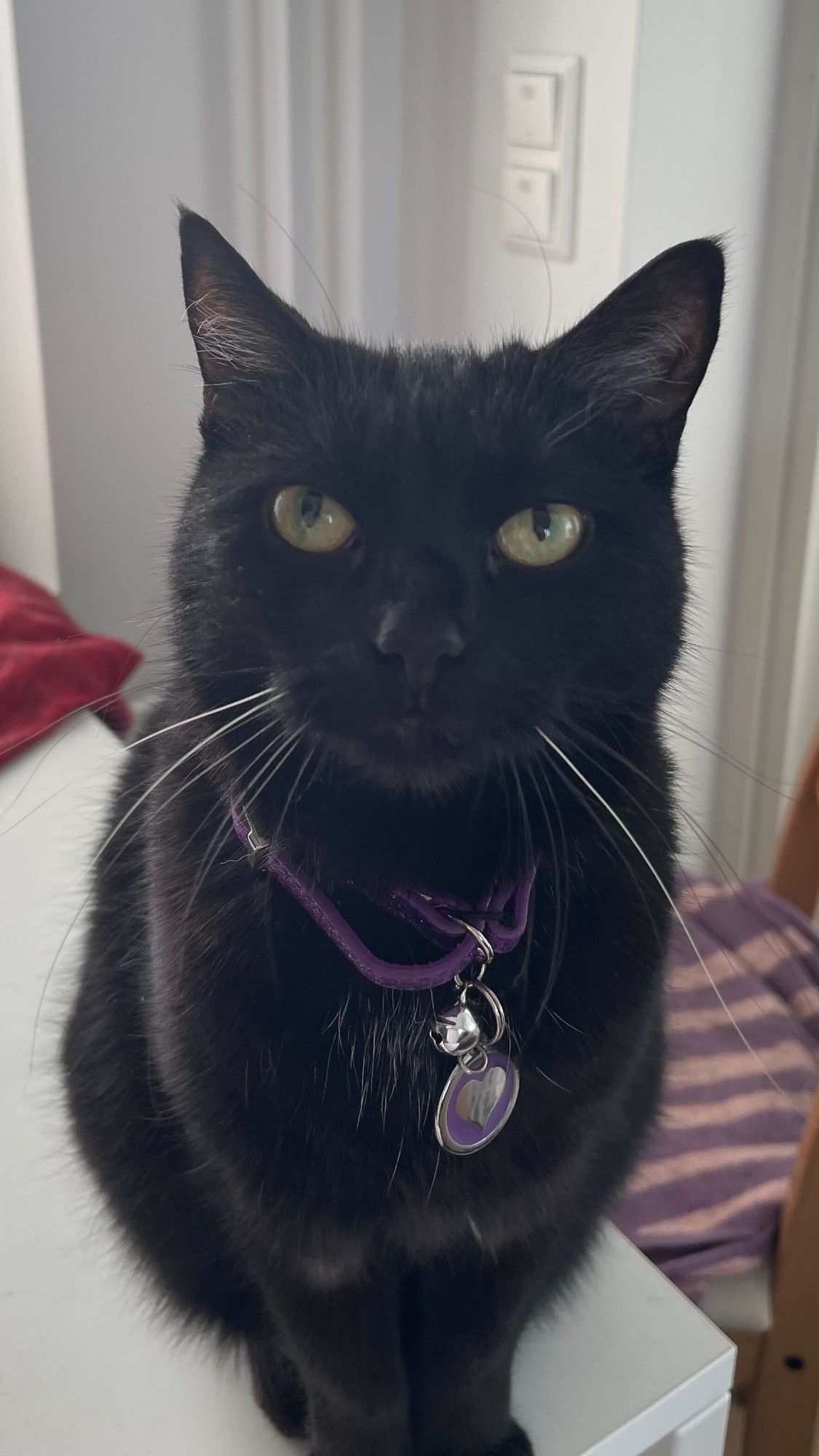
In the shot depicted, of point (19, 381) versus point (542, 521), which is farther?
point (19, 381)

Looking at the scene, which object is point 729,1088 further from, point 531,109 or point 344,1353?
point 531,109

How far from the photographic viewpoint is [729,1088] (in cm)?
108

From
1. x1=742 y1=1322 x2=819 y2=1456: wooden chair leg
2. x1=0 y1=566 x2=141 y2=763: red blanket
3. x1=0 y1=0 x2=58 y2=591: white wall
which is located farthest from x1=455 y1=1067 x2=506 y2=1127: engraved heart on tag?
x1=0 y1=0 x2=58 y2=591: white wall

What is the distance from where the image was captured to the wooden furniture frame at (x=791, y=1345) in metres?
0.88

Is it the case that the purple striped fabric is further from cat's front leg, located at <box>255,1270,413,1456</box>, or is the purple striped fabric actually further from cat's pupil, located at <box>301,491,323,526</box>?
cat's pupil, located at <box>301,491,323,526</box>

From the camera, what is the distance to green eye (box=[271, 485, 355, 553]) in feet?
1.59

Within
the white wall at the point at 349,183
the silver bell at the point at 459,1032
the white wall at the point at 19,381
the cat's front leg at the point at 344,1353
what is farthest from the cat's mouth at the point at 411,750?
the white wall at the point at 19,381

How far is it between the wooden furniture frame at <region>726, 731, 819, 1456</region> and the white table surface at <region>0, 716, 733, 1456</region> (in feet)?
0.91

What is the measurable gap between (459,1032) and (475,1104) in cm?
3

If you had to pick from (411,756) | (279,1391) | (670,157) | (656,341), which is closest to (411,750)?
(411,756)

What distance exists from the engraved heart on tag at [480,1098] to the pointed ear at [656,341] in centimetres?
29

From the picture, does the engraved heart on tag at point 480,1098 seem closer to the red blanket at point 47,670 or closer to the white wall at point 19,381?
the red blanket at point 47,670

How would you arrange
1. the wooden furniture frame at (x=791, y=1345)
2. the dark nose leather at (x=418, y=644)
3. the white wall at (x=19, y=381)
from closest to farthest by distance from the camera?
the dark nose leather at (x=418, y=644) → the wooden furniture frame at (x=791, y=1345) → the white wall at (x=19, y=381)

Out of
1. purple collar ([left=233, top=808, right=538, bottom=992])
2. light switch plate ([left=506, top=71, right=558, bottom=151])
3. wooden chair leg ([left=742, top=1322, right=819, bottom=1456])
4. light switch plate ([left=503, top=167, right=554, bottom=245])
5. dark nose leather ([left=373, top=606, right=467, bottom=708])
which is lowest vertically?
wooden chair leg ([left=742, top=1322, right=819, bottom=1456])
